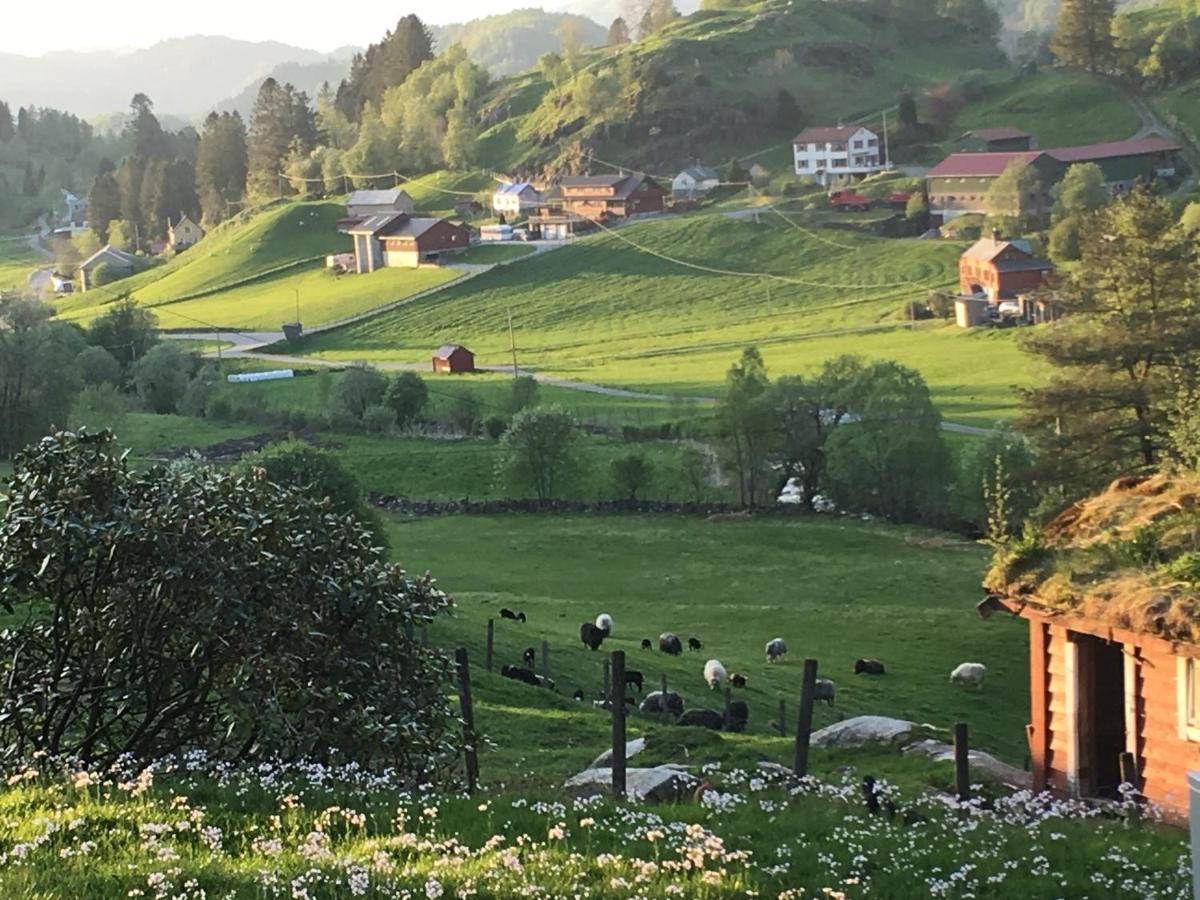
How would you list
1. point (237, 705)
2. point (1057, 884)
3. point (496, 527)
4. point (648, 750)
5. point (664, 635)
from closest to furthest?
point (1057, 884) → point (237, 705) → point (648, 750) → point (664, 635) → point (496, 527)

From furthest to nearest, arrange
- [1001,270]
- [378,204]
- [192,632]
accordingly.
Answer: [378,204], [1001,270], [192,632]

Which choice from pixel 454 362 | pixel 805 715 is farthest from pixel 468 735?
pixel 454 362

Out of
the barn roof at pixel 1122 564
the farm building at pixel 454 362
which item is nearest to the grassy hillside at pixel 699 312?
the farm building at pixel 454 362

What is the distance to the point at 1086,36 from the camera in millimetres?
193125

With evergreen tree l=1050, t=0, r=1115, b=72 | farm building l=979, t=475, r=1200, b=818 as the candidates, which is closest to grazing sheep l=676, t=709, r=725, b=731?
farm building l=979, t=475, r=1200, b=818

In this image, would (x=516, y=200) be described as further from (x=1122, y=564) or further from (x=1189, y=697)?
(x=1189, y=697)

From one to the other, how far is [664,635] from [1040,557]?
2269 cm

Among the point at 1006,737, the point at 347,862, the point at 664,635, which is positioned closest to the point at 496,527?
the point at 664,635

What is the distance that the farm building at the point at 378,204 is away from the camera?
183750 mm

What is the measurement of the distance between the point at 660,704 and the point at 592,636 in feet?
28.0

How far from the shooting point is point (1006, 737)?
34.3 meters

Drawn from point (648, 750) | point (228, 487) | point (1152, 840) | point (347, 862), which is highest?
point (228, 487)

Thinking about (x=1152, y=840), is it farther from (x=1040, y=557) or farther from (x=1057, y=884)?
(x=1040, y=557)

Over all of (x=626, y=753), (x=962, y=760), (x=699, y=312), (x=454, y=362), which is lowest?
(x=626, y=753)
